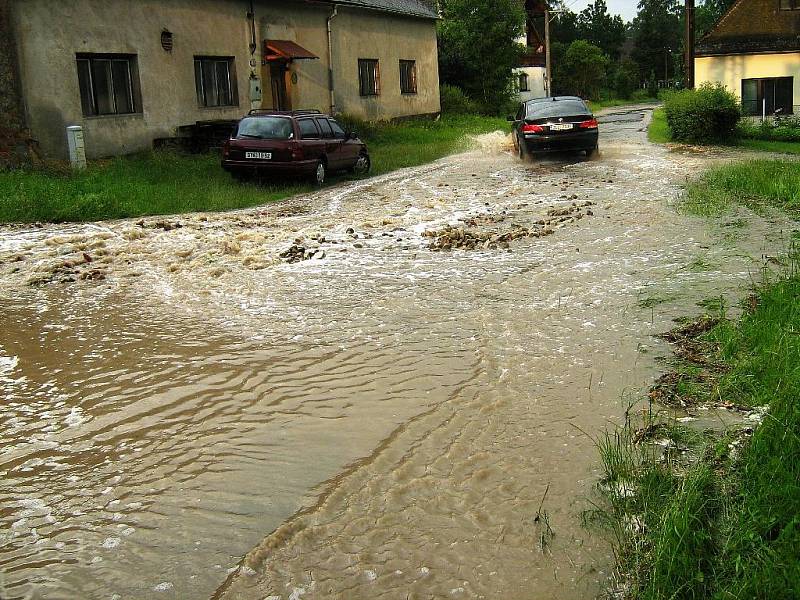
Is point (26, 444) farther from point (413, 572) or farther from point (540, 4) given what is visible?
point (540, 4)

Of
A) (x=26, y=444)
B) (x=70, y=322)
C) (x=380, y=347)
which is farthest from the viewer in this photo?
(x=70, y=322)

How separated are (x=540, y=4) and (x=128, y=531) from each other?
6542 cm

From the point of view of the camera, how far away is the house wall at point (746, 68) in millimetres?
34906

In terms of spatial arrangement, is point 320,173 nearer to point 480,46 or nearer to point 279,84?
point 279,84

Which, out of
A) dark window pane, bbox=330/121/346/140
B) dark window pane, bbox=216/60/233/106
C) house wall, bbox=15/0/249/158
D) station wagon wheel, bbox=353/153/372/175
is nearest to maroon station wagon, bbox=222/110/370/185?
dark window pane, bbox=330/121/346/140

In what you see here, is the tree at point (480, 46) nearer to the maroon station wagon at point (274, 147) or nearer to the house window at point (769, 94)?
the house window at point (769, 94)

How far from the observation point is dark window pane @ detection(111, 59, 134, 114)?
20.0m

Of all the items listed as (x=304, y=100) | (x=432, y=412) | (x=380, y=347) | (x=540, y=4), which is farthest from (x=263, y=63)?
(x=540, y=4)

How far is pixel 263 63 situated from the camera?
81.3 feet

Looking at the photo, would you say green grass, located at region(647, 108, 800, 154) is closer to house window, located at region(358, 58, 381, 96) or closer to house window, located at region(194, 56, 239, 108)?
house window, located at region(358, 58, 381, 96)

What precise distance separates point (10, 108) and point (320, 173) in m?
6.27

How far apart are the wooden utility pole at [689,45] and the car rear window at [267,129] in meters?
20.3

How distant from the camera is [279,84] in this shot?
25859 millimetres

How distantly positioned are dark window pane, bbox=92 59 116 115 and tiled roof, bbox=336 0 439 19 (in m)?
9.90
